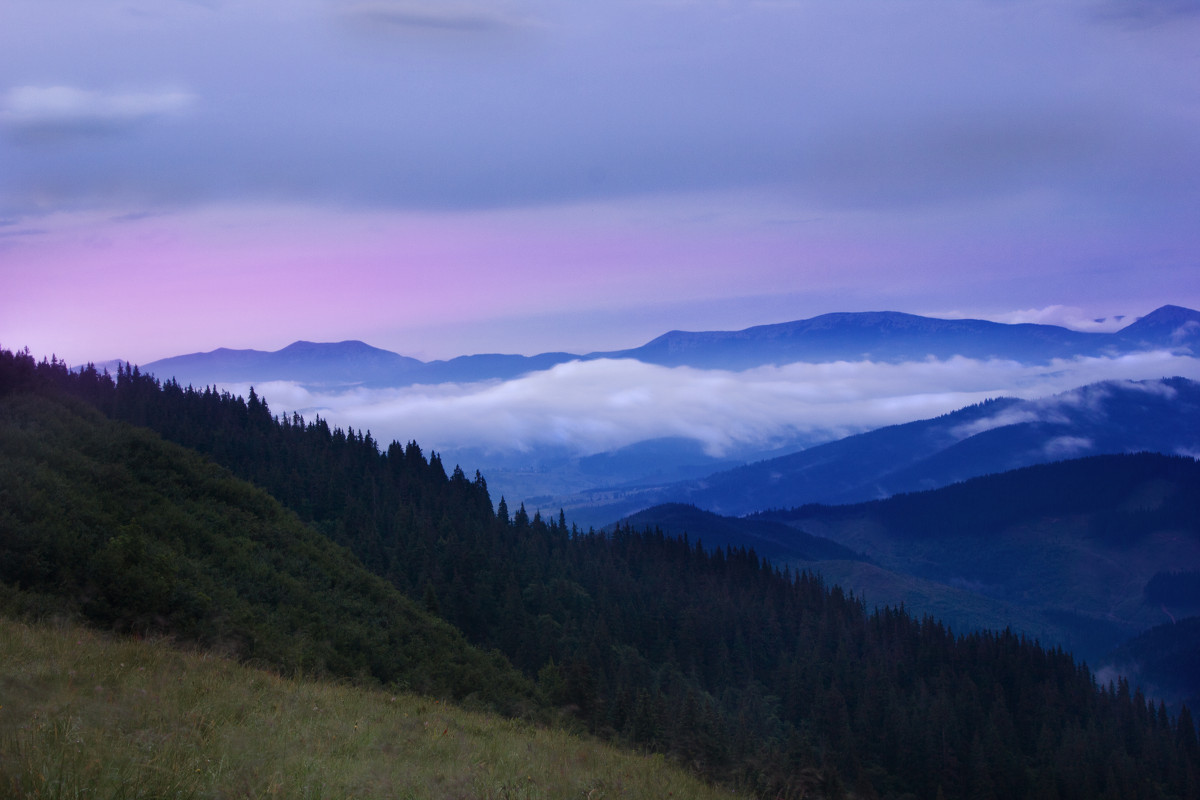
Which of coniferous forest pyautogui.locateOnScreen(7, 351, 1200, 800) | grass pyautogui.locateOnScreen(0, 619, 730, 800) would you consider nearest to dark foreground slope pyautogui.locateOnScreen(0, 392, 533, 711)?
coniferous forest pyautogui.locateOnScreen(7, 351, 1200, 800)

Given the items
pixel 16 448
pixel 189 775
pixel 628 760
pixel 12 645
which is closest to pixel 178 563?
pixel 16 448

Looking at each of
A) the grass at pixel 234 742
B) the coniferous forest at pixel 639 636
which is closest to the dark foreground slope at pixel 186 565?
the coniferous forest at pixel 639 636

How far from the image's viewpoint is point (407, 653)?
141ft

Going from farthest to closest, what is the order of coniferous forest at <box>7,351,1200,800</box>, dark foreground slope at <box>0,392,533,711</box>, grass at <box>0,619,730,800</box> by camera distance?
coniferous forest at <box>7,351,1200,800</box>, dark foreground slope at <box>0,392,533,711</box>, grass at <box>0,619,730,800</box>

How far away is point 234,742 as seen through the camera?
1323 cm

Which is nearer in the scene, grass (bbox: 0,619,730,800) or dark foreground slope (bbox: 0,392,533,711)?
grass (bbox: 0,619,730,800)

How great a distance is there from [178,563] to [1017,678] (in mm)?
146669

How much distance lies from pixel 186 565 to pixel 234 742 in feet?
79.6

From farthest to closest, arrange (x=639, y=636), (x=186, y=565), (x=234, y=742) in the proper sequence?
(x=639, y=636) → (x=186, y=565) → (x=234, y=742)

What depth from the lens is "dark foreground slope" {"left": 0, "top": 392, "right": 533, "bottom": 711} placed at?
27250 millimetres

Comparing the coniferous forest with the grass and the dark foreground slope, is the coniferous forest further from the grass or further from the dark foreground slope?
the grass

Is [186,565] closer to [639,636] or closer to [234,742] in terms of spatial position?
[234,742]

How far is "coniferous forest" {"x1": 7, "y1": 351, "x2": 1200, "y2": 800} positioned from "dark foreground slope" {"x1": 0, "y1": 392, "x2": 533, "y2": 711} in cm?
44

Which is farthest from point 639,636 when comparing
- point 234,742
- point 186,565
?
point 234,742
